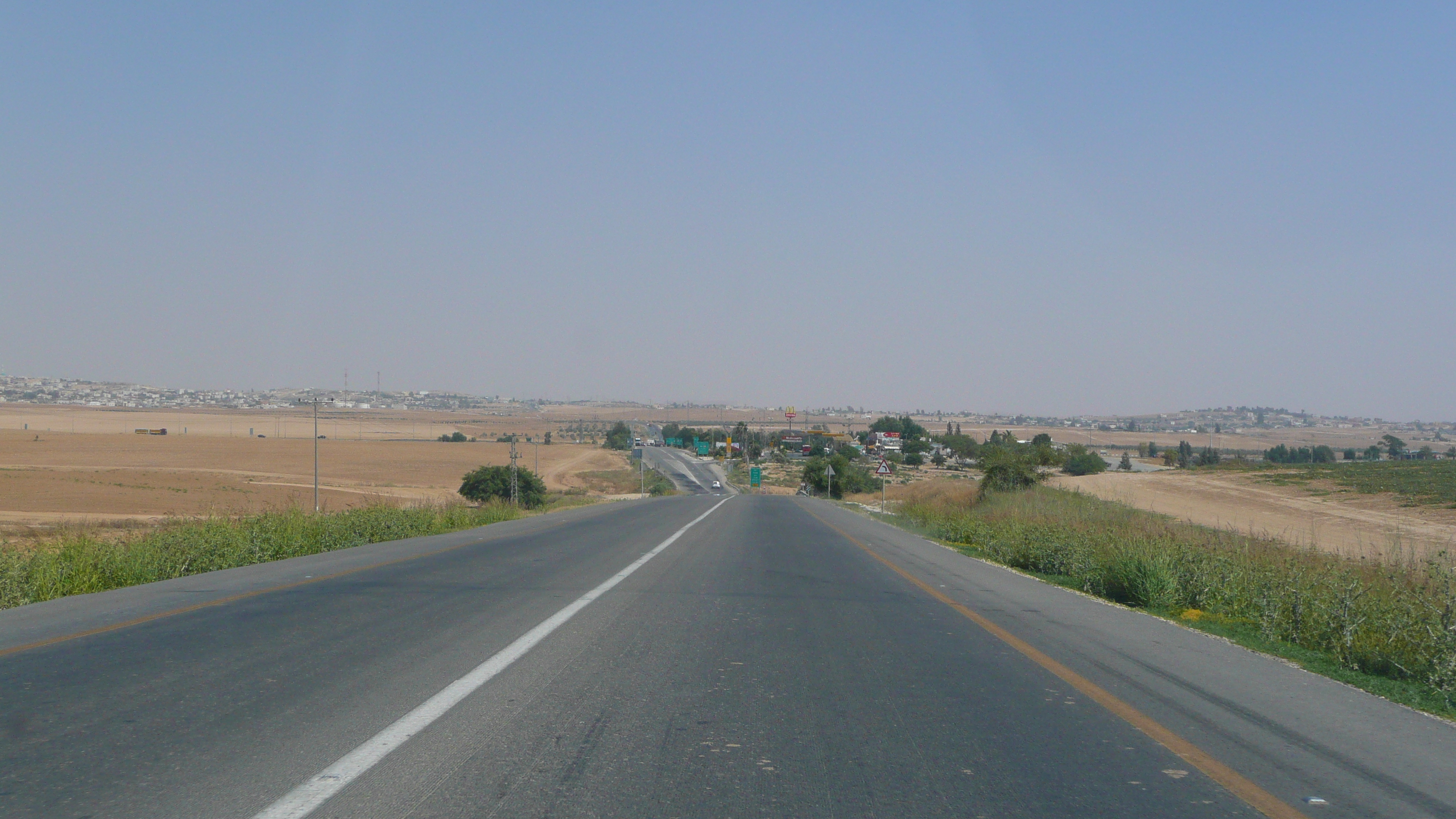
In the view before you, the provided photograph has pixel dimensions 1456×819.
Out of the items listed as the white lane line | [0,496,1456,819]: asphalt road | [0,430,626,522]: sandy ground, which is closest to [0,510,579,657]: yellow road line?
[0,496,1456,819]: asphalt road

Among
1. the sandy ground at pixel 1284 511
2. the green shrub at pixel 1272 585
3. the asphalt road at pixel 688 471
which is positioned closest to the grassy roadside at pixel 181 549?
the green shrub at pixel 1272 585

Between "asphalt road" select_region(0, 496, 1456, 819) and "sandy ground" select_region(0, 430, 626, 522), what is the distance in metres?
16.0

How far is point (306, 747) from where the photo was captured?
5.35 meters

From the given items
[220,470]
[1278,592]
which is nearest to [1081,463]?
[1278,592]

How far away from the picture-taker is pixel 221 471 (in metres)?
90.2

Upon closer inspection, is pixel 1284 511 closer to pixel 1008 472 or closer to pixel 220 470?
pixel 1008 472

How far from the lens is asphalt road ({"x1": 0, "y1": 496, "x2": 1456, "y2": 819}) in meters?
4.75

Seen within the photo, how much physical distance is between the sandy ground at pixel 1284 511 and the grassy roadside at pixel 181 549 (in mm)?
17440

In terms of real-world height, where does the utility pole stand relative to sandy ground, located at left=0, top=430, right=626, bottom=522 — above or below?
above

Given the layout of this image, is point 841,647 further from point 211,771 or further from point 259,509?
point 259,509

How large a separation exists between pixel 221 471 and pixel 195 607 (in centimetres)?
9039

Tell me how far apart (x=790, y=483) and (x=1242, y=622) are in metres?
107

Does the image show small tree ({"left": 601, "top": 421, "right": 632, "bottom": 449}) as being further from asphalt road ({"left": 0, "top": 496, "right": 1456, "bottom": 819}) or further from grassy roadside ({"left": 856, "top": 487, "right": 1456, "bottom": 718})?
asphalt road ({"left": 0, "top": 496, "right": 1456, "bottom": 819})

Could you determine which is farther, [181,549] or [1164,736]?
[181,549]
